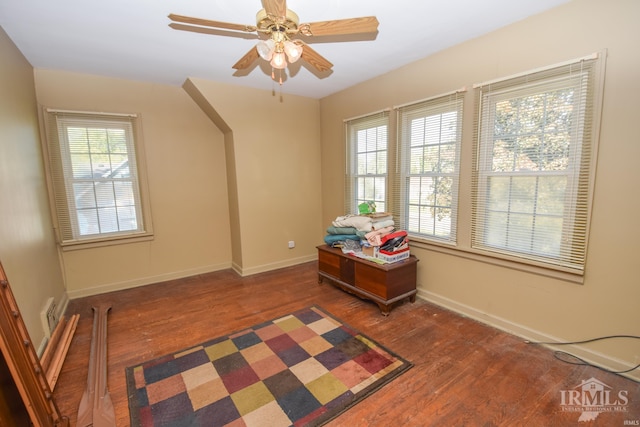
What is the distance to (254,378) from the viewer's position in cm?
192

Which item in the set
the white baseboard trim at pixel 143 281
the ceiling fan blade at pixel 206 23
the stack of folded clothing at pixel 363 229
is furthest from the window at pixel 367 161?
the white baseboard trim at pixel 143 281

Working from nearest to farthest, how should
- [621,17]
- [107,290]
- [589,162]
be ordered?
[621,17], [589,162], [107,290]

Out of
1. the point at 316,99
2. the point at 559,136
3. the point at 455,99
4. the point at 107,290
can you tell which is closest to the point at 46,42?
the point at 107,290

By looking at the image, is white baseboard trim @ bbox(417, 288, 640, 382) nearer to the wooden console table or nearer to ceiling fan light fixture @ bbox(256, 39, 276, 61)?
the wooden console table

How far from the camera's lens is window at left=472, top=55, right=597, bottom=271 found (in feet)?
6.41

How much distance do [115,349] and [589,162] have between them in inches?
152

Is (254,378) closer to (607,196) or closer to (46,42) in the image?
(607,196)

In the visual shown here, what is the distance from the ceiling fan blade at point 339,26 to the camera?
5.18 feet

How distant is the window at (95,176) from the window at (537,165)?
3892mm

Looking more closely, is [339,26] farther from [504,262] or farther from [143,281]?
[143,281]

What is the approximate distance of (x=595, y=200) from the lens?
192cm

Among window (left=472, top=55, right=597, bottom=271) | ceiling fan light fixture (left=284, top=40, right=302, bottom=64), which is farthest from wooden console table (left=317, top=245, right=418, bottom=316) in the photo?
ceiling fan light fixture (left=284, top=40, right=302, bottom=64)

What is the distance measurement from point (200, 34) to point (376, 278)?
2698 millimetres

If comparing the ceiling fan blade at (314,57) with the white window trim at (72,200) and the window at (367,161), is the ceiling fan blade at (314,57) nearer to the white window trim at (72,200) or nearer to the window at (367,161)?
the window at (367,161)
